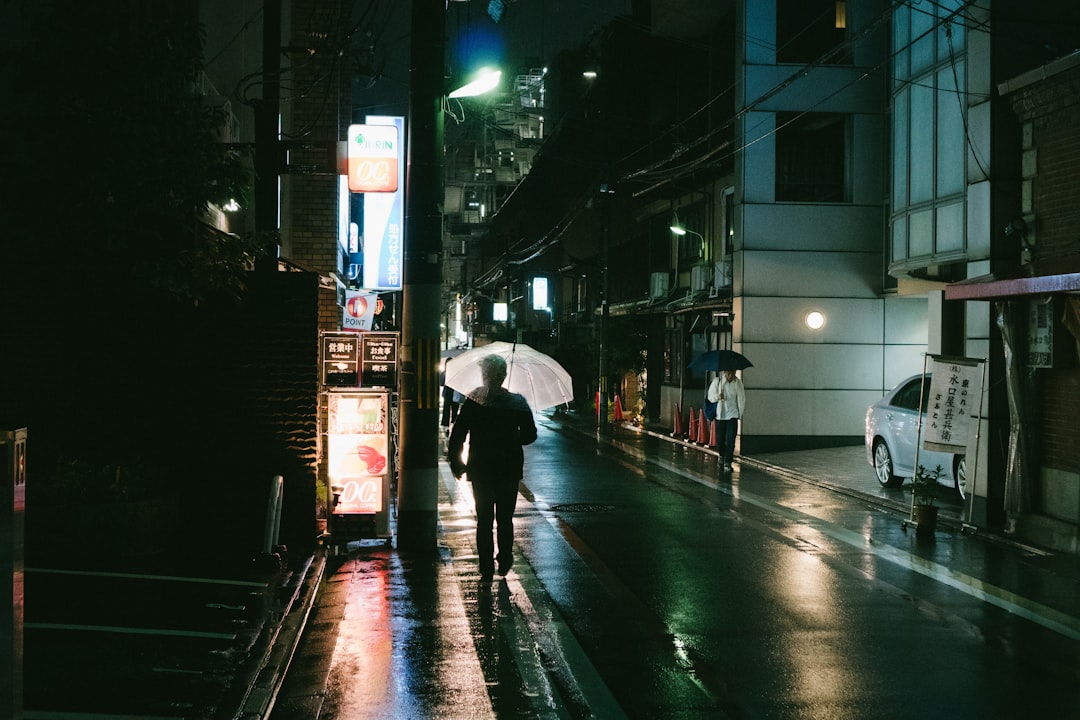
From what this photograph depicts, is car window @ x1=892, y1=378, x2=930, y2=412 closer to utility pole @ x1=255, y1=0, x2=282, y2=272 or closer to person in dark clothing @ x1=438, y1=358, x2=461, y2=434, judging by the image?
person in dark clothing @ x1=438, y1=358, x2=461, y2=434

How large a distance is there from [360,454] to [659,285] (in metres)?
21.6

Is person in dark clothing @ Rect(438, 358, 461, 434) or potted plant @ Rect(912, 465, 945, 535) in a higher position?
person in dark clothing @ Rect(438, 358, 461, 434)

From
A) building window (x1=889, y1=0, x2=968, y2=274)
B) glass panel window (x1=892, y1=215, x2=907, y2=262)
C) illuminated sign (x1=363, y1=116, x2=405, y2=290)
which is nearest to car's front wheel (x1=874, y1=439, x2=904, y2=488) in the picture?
building window (x1=889, y1=0, x2=968, y2=274)

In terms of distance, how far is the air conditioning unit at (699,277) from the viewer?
27.1 m

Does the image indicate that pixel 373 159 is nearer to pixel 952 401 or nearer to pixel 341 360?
pixel 341 360

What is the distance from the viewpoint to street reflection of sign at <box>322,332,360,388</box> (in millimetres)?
11281

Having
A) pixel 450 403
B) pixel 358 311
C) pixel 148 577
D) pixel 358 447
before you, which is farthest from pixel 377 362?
pixel 358 311

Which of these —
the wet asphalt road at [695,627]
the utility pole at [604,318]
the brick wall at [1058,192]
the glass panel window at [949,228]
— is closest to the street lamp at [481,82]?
the wet asphalt road at [695,627]

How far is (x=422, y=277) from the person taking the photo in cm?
1046

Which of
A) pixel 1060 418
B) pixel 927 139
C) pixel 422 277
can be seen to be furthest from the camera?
pixel 927 139

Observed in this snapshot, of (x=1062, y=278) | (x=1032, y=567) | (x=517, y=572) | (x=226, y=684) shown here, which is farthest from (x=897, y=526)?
(x=226, y=684)

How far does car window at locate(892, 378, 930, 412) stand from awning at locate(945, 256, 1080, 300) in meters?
3.94

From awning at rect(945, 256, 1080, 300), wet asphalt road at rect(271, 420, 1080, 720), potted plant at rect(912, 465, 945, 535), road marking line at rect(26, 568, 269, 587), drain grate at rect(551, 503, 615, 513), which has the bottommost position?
drain grate at rect(551, 503, 615, 513)

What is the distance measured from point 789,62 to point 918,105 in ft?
23.9
